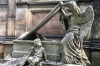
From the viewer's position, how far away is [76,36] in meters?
6.35

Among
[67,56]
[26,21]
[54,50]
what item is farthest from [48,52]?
[26,21]

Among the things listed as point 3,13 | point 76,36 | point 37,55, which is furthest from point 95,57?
point 3,13

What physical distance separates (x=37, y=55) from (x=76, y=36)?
4.53 feet

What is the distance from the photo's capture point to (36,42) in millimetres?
6480

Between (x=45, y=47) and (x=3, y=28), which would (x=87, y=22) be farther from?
(x=3, y=28)

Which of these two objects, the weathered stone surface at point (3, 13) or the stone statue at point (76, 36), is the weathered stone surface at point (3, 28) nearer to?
the weathered stone surface at point (3, 13)

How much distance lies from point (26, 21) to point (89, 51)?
11.1ft

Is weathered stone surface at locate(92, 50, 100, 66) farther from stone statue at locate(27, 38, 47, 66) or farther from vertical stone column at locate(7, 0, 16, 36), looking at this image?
vertical stone column at locate(7, 0, 16, 36)

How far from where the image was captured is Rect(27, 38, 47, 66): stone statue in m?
6.24

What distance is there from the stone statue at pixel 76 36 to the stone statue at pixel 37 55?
2.15 ft

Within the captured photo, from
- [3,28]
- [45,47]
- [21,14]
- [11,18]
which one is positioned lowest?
[45,47]

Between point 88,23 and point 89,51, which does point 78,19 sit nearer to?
point 88,23

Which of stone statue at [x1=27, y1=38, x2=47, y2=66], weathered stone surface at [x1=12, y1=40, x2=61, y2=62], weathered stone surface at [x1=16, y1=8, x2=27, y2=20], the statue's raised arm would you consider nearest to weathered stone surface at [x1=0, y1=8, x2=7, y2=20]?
weathered stone surface at [x1=16, y1=8, x2=27, y2=20]

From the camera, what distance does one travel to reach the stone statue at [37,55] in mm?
6242
